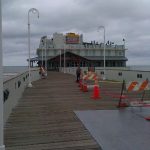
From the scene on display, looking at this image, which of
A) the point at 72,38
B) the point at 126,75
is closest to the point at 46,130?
the point at 126,75

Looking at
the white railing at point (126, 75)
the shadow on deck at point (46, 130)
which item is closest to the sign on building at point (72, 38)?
the white railing at point (126, 75)

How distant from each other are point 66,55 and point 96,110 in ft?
248

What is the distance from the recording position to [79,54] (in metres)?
93.4

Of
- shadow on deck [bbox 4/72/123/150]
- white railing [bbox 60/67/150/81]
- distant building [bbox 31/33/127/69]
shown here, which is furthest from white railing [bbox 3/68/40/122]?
distant building [bbox 31/33/127/69]

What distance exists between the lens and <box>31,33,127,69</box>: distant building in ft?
293

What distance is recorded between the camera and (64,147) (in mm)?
7488

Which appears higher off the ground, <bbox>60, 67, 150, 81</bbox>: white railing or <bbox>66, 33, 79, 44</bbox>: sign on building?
<bbox>66, 33, 79, 44</bbox>: sign on building

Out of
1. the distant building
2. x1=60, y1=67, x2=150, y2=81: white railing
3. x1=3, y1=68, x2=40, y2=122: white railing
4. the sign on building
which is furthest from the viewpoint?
the sign on building

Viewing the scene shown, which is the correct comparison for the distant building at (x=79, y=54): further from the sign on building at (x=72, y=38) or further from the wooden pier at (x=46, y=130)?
the wooden pier at (x=46, y=130)

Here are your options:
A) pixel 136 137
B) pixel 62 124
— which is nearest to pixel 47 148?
pixel 136 137

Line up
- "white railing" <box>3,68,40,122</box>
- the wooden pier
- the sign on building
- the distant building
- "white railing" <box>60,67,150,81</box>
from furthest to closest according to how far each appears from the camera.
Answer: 1. the sign on building
2. the distant building
3. "white railing" <box>60,67,150,81</box>
4. "white railing" <box>3,68,40,122</box>
5. the wooden pier

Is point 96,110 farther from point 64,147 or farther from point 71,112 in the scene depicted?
point 64,147

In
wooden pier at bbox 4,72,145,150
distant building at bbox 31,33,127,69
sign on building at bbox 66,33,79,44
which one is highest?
sign on building at bbox 66,33,79,44

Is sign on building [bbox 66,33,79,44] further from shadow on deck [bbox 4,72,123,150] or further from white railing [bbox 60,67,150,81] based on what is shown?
shadow on deck [bbox 4,72,123,150]
